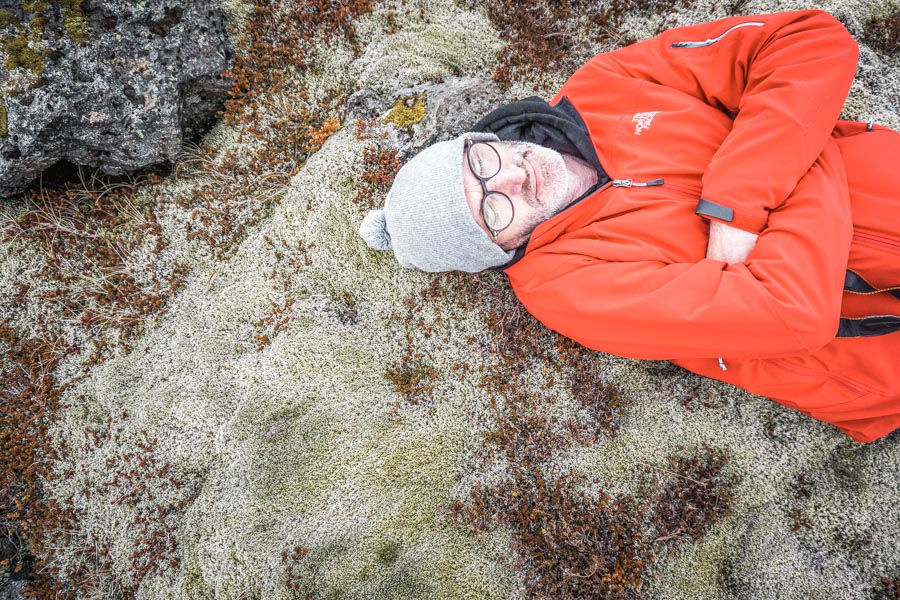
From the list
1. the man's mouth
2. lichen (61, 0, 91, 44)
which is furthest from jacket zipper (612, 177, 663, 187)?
lichen (61, 0, 91, 44)

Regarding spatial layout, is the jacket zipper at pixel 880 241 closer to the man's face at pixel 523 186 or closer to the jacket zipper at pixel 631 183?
the jacket zipper at pixel 631 183

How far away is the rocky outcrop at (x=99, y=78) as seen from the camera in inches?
189

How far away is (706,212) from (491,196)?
1.93m

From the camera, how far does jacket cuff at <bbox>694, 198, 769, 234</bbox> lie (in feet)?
12.5

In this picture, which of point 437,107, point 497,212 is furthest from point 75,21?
Answer: point 497,212

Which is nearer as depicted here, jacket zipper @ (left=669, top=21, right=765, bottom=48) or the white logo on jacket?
jacket zipper @ (left=669, top=21, right=765, bottom=48)

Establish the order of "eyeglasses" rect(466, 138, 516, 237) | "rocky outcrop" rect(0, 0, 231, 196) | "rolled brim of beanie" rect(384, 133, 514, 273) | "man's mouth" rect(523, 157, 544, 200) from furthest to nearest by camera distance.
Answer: "rocky outcrop" rect(0, 0, 231, 196) → "man's mouth" rect(523, 157, 544, 200) → "eyeglasses" rect(466, 138, 516, 237) → "rolled brim of beanie" rect(384, 133, 514, 273)

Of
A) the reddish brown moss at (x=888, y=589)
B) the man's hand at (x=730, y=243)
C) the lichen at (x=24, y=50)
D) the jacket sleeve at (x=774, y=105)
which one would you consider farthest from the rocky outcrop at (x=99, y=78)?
the reddish brown moss at (x=888, y=589)

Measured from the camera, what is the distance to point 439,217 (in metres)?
4.03

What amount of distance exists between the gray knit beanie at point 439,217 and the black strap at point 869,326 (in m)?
3.01

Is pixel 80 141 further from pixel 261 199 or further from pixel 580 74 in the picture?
pixel 580 74

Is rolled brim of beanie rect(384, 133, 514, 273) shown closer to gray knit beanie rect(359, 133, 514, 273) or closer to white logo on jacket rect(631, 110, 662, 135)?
gray knit beanie rect(359, 133, 514, 273)

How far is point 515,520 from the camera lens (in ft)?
16.2

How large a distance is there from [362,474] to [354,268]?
245cm
